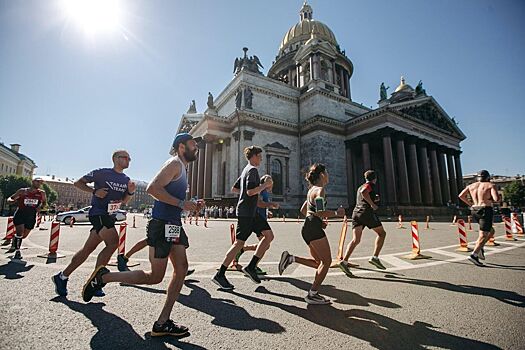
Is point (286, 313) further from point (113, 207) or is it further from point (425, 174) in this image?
point (425, 174)

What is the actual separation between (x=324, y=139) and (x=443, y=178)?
2052 centimetres

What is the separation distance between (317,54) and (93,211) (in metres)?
39.1

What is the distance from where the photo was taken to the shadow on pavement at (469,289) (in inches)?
141

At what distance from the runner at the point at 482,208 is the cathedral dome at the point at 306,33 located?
50.1 m

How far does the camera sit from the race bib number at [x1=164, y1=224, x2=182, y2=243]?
257 centimetres

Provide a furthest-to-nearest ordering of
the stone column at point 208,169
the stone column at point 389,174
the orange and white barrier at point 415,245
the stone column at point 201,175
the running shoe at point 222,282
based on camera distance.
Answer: the stone column at point 201,175, the stone column at point 208,169, the stone column at point 389,174, the orange and white barrier at point 415,245, the running shoe at point 222,282

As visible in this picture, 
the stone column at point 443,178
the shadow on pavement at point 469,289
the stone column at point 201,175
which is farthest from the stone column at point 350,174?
the shadow on pavement at point 469,289

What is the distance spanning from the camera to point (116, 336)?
247 centimetres

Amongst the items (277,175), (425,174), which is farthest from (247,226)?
(425,174)

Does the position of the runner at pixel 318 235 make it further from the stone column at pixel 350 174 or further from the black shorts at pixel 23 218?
the stone column at pixel 350 174

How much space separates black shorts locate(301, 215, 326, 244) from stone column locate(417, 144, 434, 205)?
112ft

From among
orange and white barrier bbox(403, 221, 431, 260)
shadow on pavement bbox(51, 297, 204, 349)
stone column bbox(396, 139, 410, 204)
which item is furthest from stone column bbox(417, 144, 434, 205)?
shadow on pavement bbox(51, 297, 204, 349)

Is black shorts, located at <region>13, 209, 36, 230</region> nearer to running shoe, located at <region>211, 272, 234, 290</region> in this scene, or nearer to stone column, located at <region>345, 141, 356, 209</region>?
running shoe, located at <region>211, 272, 234, 290</region>

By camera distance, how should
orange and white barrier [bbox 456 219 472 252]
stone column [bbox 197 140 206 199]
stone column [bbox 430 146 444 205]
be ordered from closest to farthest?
1. orange and white barrier [bbox 456 219 472 252]
2. stone column [bbox 430 146 444 205]
3. stone column [bbox 197 140 206 199]
